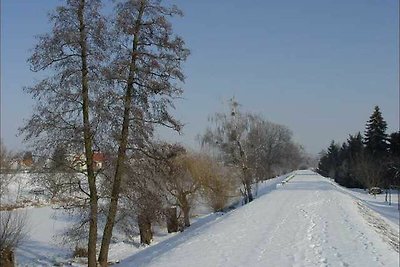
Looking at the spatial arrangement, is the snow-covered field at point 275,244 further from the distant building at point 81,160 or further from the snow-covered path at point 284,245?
the distant building at point 81,160

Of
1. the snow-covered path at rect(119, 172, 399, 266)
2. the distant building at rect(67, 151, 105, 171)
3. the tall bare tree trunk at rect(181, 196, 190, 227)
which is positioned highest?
the distant building at rect(67, 151, 105, 171)

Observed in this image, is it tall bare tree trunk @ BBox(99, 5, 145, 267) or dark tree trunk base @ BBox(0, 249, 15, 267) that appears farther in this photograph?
dark tree trunk base @ BBox(0, 249, 15, 267)

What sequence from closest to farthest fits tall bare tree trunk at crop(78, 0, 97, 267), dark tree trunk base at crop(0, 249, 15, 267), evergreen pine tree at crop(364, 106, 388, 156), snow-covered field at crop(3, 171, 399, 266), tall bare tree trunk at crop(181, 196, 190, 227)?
snow-covered field at crop(3, 171, 399, 266) < tall bare tree trunk at crop(78, 0, 97, 267) < dark tree trunk base at crop(0, 249, 15, 267) < tall bare tree trunk at crop(181, 196, 190, 227) < evergreen pine tree at crop(364, 106, 388, 156)

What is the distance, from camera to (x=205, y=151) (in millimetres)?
42625

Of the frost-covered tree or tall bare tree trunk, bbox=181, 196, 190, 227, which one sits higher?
the frost-covered tree

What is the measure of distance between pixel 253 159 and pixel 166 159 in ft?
112

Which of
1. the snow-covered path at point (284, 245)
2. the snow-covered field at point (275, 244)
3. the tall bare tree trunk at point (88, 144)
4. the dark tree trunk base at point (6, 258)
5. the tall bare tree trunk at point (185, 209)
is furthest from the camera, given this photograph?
the tall bare tree trunk at point (185, 209)

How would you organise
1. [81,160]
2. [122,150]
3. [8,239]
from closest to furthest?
[81,160]
[122,150]
[8,239]

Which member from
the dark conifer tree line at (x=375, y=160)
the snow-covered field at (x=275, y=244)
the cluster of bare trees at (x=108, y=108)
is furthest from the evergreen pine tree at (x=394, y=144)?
the cluster of bare trees at (x=108, y=108)

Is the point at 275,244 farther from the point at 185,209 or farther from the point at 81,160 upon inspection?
the point at 185,209

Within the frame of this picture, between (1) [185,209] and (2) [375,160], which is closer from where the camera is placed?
Answer: (1) [185,209]

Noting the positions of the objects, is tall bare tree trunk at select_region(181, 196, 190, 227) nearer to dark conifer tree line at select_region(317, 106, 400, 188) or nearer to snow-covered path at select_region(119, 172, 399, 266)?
snow-covered path at select_region(119, 172, 399, 266)

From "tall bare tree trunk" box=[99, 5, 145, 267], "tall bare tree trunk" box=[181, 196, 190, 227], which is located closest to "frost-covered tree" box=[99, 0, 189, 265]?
"tall bare tree trunk" box=[99, 5, 145, 267]

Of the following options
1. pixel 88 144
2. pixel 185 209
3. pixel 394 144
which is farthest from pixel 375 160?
pixel 88 144
